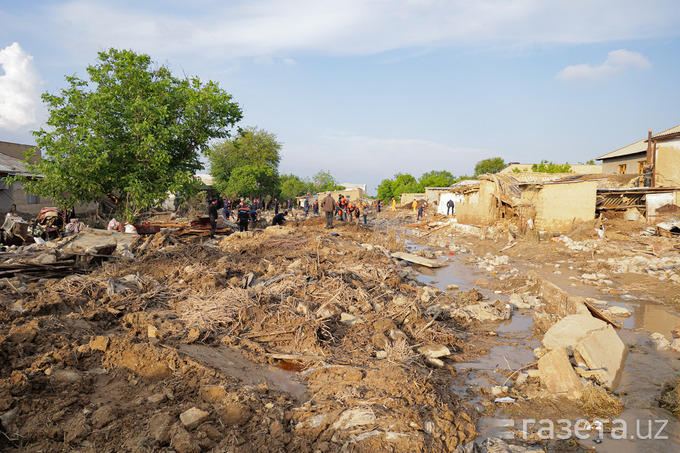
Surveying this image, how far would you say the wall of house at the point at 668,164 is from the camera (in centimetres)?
1823

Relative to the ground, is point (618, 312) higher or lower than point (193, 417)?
lower

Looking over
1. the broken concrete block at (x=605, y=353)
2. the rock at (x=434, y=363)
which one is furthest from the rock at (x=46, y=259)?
the broken concrete block at (x=605, y=353)

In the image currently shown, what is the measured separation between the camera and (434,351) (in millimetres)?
5121

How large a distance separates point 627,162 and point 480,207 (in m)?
14.6

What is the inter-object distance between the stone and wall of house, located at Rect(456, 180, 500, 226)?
17550mm

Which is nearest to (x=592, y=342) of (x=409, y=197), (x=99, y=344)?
(x=99, y=344)

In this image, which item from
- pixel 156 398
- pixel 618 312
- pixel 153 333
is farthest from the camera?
pixel 618 312

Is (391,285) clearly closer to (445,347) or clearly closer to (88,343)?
(445,347)

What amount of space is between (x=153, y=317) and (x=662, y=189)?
1807 centimetres

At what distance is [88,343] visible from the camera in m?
3.98

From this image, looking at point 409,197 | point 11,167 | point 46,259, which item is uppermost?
point 11,167

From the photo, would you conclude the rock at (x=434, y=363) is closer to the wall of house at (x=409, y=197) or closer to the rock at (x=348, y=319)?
the rock at (x=348, y=319)

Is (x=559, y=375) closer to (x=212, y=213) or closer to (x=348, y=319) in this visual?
(x=348, y=319)

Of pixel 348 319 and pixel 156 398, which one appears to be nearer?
pixel 156 398
